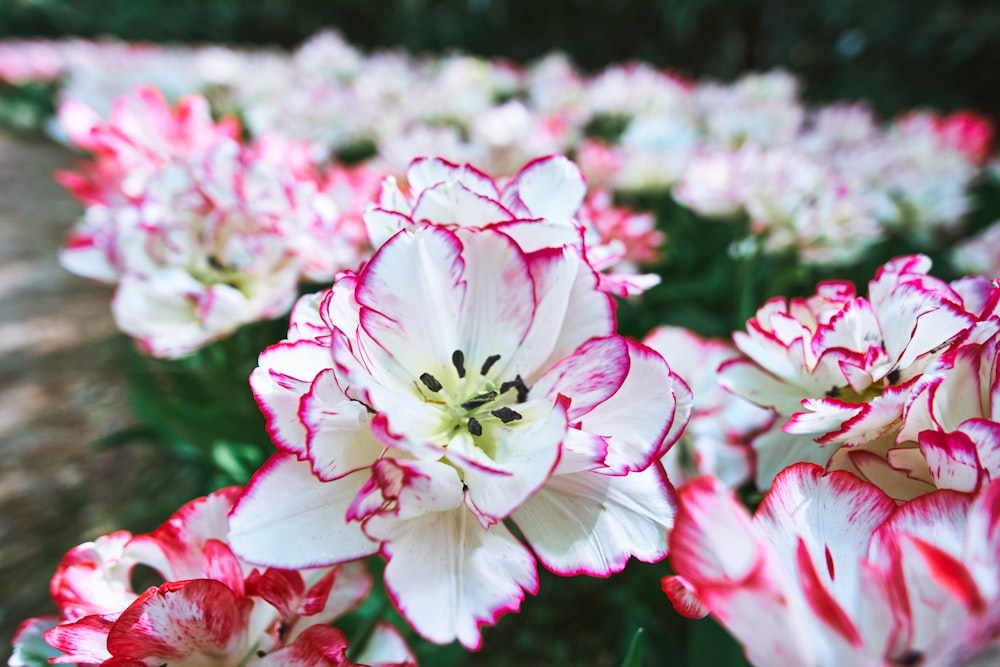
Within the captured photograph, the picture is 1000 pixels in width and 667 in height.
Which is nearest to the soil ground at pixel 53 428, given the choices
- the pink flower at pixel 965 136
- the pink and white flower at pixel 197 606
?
the pink and white flower at pixel 197 606

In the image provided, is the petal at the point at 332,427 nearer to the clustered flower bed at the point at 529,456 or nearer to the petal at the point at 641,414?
the clustered flower bed at the point at 529,456

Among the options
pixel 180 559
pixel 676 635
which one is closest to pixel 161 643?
pixel 180 559

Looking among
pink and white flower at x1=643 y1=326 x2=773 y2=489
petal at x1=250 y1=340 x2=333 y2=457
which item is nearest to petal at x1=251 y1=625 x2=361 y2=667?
petal at x1=250 y1=340 x2=333 y2=457

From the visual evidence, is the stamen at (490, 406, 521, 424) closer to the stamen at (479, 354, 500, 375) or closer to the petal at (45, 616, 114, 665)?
the stamen at (479, 354, 500, 375)

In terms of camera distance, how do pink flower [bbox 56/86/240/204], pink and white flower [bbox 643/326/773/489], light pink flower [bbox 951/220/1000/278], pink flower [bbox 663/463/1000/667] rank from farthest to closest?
light pink flower [bbox 951/220/1000/278]
pink flower [bbox 56/86/240/204]
pink and white flower [bbox 643/326/773/489]
pink flower [bbox 663/463/1000/667]

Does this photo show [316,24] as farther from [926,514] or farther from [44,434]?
[926,514]

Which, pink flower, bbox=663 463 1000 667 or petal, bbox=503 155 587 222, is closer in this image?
pink flower, bbox=663 463 1000 667
